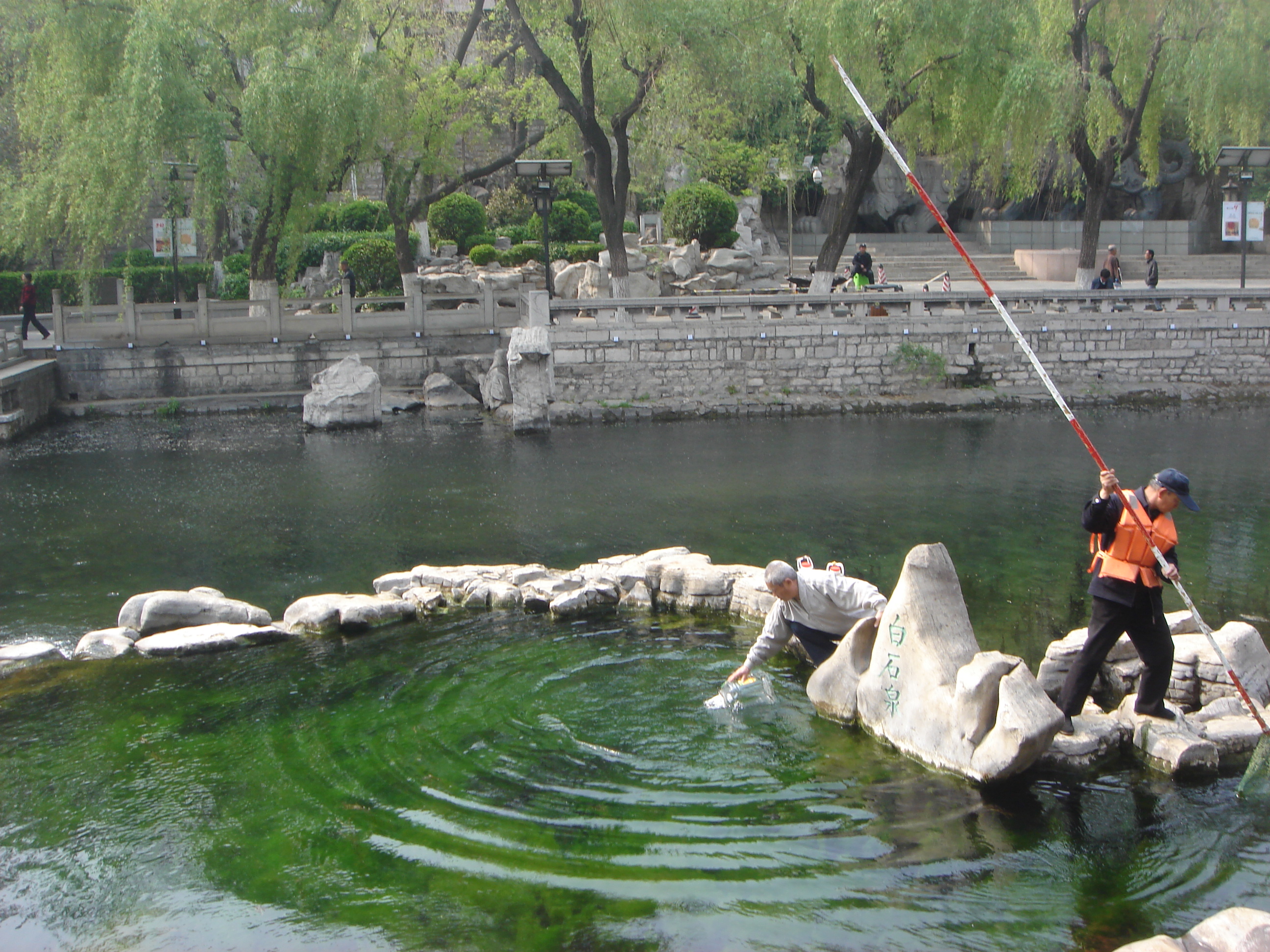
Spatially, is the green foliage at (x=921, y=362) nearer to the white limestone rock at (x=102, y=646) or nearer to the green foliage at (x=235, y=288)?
the white limestone rock at (x=102, y=646)

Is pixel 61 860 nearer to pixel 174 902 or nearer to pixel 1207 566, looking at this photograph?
pixel 174 902

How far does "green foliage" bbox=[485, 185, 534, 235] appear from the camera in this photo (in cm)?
3350

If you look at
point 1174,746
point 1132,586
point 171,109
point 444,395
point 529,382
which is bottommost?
point 1174,746

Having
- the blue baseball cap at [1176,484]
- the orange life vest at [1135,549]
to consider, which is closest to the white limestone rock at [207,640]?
the orange life vest at [1135,549]

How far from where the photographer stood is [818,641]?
739 cm

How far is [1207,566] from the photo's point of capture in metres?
10.4

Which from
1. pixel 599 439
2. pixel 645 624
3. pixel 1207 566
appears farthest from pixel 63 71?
pixel 1207 566

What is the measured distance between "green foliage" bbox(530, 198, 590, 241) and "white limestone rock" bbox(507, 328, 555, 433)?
11.7 m

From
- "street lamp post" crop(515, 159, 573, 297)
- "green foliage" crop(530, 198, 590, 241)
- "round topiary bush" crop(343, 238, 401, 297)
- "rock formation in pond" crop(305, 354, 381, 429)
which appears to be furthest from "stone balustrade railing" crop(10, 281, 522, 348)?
"green foliage" crop(530, 198, 590, 241)

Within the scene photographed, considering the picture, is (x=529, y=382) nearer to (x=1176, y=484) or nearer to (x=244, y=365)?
(x=244, y=365)

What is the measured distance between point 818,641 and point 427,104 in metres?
19.3

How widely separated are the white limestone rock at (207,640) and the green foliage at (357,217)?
25626 millimetres

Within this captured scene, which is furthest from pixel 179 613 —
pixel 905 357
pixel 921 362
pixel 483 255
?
pixel 483 255

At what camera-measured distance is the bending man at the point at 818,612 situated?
713 cm
